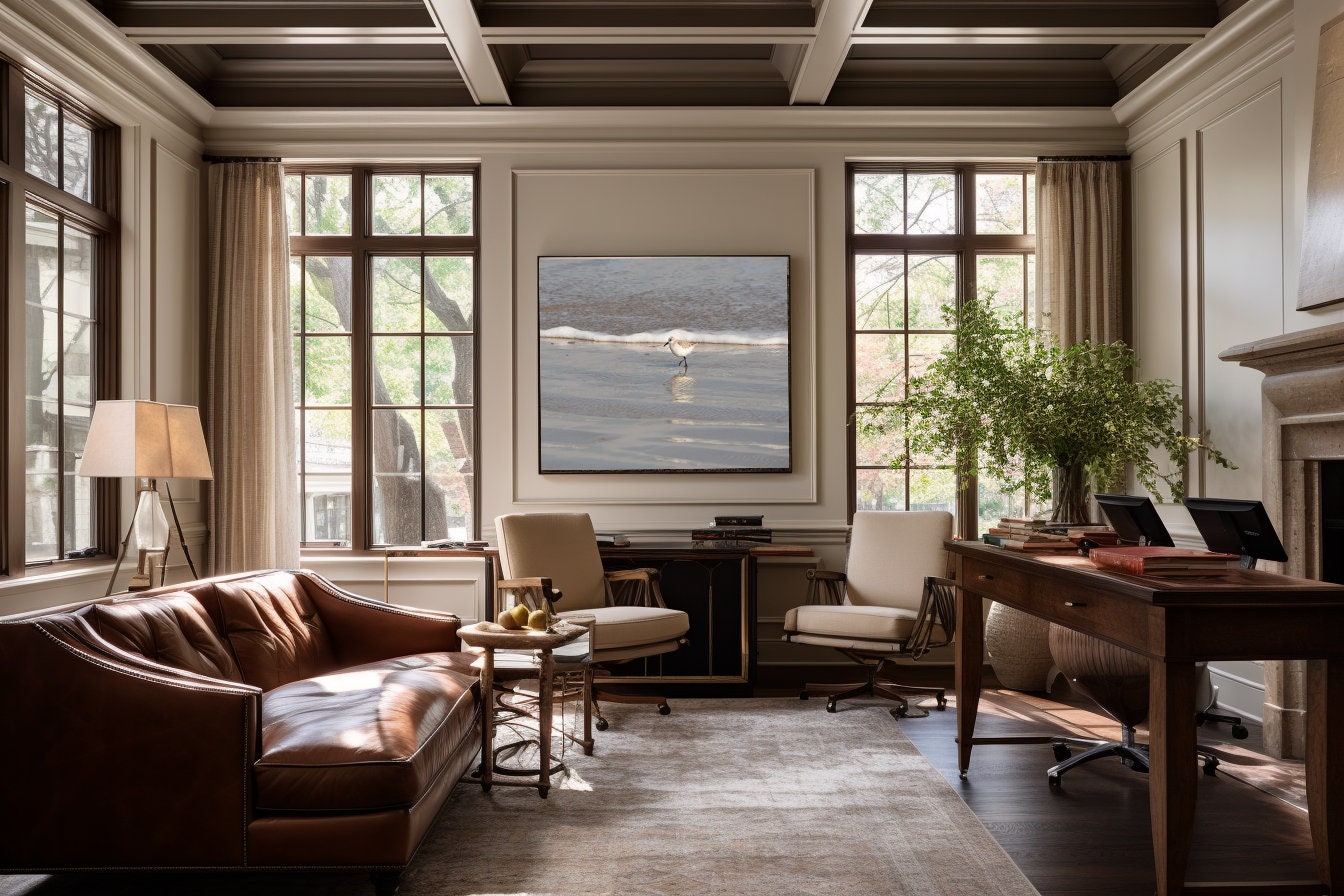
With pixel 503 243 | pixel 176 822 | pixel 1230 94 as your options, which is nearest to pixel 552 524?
pixel 503 243

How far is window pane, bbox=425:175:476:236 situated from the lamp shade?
2246 mm

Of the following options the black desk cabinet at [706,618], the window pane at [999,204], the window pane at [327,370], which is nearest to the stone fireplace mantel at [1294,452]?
the window pane at [999,204]

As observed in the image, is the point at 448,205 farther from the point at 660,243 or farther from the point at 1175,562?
the point at 1175,562

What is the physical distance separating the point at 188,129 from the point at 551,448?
2652mm

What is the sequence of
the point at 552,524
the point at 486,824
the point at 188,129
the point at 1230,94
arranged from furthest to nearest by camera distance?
the point at 188,129 < the point at 552,524 < the point at 1230,94 < the point at 486,824

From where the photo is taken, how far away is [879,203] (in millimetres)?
5816

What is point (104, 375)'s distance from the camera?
4711 mm

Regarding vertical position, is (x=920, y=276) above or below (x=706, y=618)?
above

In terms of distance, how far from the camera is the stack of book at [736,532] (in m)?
5.28

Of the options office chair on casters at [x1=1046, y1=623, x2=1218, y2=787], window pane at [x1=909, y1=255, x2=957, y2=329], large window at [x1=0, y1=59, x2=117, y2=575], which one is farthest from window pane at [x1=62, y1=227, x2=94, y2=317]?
office chair on casters at [x1=1046, y1=623, x2=1218, y2=787]

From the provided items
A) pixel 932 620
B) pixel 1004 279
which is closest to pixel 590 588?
pixel 932 620

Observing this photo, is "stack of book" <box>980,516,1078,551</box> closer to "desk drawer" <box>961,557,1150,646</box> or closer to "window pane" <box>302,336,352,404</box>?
"desk drawer" <box>961,557,1150,646</box>

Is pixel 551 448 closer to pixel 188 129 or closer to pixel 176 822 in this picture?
pixel 188 129

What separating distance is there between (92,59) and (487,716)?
346cm
